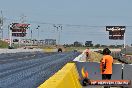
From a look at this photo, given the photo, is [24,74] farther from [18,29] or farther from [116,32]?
[18,29]

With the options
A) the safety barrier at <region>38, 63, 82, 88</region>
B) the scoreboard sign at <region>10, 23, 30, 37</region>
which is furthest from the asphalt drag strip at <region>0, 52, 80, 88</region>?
the scoreboard sign at <region>10, 23, 30, 37</region>

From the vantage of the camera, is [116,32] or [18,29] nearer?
[116,32]

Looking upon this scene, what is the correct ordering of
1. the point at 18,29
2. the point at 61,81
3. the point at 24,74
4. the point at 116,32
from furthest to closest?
1. the point at 18,29
2. the point at 116,32
3. the point at 24,74
4. the point at 61,81

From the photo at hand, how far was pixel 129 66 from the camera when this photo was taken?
20438 mm

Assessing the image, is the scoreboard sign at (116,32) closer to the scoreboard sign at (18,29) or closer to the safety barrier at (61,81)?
the scoreboard sign at (18,29)

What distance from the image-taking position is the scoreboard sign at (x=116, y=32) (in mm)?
122312

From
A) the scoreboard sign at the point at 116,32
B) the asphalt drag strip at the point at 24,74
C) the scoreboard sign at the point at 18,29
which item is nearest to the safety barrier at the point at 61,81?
the asphalt drag strip at the point at 24,74

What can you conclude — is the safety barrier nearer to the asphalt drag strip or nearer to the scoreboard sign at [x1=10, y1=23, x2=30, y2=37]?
the asphalt drag strip

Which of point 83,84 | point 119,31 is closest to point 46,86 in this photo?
point 83,84

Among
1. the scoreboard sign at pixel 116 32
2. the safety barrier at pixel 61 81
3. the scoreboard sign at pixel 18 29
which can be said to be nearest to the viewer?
the safety barrier at pixel 61 81

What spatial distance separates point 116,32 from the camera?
126062mm

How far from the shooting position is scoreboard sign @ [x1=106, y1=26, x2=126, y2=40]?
122m

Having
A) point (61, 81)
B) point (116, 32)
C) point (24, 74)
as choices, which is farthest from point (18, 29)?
point (61, 81)

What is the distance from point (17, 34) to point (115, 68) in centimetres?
13421
